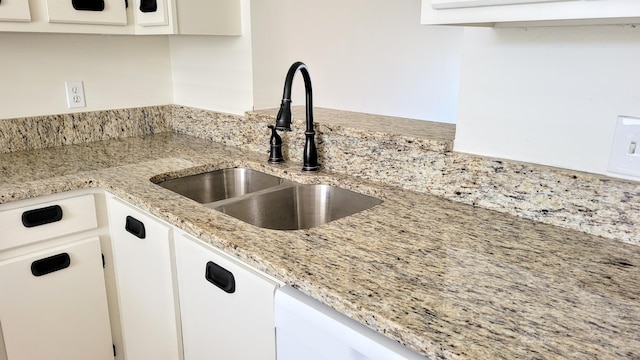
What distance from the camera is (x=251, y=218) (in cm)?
148

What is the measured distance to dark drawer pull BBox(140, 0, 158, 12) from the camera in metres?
1.74

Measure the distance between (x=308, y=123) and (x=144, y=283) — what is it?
75 centimetres

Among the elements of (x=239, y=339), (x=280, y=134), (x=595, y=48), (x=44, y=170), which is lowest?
(x=239, y=339)

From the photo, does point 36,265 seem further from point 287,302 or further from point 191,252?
point 287,302

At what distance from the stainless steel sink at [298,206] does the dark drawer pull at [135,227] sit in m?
0.28

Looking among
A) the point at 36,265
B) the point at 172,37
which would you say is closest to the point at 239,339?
the point at 36,265

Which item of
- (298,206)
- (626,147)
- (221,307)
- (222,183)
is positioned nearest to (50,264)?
(222,183)

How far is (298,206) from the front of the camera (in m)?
1.56

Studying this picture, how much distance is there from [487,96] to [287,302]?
29.2 inches

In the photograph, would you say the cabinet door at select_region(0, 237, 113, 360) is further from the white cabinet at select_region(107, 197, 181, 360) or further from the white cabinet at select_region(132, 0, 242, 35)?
the white cabinet at select_region(132, 0, 242, 35)

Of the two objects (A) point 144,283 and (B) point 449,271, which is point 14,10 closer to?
(A) point 144,283

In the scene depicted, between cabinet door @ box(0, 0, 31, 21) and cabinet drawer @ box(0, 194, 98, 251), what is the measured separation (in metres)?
0.65

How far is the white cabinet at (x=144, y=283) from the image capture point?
134 cm

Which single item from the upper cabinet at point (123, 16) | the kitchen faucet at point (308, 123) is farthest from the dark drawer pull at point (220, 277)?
the upper cabinet at point (123, 16)
